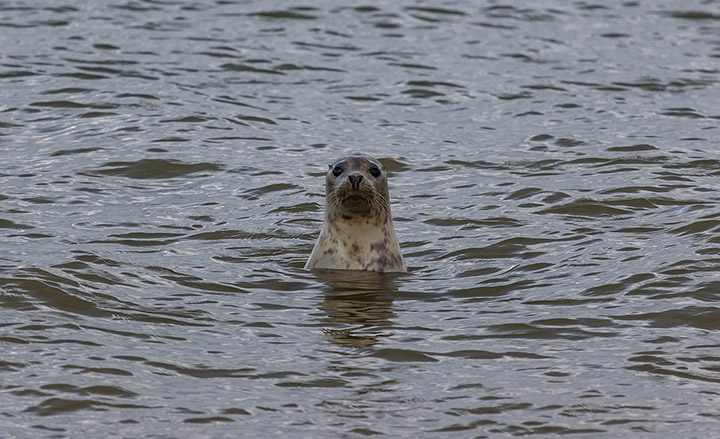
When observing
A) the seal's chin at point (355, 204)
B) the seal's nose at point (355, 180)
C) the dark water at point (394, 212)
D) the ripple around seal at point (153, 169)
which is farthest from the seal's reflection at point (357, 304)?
the ripple around seal at point (153, 169)

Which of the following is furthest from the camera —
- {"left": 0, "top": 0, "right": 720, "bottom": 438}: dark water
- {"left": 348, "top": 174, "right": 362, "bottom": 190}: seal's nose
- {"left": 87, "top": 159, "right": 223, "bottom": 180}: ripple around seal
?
{"left": 87, "top": 159, "right": 223, "bottom": 180}: ripple around seal

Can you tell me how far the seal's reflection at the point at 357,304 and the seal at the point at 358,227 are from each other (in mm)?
115

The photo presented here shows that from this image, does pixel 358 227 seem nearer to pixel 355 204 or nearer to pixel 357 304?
pixel 355 204

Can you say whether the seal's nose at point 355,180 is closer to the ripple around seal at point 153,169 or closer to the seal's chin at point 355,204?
the seal's chin at point 355,204

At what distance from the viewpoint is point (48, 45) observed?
1727cm

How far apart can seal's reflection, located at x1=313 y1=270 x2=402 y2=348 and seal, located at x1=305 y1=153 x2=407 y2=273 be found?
12 cm

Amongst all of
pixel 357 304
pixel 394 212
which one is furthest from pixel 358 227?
pixel 394 212

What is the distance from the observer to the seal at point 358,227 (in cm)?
973

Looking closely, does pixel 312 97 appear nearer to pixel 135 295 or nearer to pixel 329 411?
pixel 135 295

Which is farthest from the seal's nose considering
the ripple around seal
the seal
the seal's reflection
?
the ripple around seal

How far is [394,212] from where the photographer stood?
11.6 meters

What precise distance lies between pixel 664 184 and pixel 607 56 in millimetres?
6008

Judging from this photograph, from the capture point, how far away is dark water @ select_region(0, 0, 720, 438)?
6969mm

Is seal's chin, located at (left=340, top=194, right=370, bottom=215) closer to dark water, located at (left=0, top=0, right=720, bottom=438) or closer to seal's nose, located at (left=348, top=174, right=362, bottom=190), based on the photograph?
seal's nose, located at (left=348, top=174, right=362, bottom=190)
